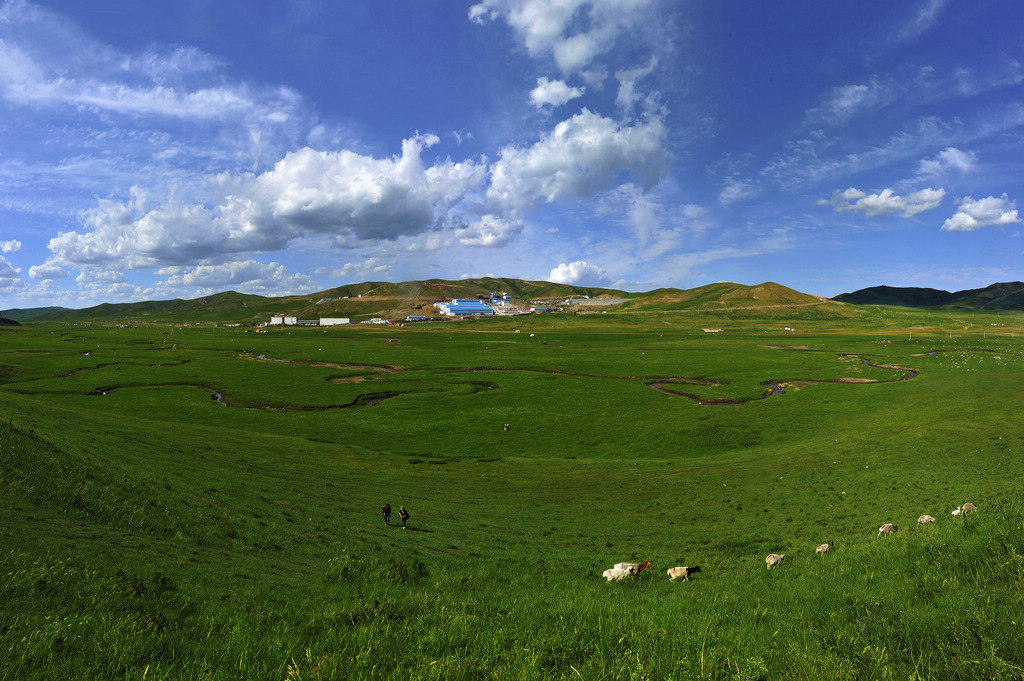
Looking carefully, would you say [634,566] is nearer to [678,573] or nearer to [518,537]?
[678,573]

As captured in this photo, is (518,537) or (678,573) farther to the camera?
(518,537)

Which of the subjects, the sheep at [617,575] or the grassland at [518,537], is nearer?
the grassland at [518,537]

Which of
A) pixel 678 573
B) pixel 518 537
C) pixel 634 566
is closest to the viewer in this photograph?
pixel 678 573

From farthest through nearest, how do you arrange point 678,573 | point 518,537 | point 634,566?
point 518,537
point 634,566
point 678,573

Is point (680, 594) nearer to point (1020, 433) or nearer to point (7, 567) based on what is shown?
point (7, 567)

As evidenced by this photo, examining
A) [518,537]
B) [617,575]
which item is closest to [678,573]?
[617,575]

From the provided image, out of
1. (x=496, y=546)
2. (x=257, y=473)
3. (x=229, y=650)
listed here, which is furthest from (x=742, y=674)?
(x=257, y=473)

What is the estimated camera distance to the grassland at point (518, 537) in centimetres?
667

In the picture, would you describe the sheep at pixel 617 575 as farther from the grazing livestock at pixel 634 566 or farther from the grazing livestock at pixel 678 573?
the grazing livestock at pixel 678 573

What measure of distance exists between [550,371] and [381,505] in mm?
70317

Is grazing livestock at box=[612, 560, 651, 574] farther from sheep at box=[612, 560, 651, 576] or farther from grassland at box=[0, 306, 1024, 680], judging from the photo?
grassland at box=[0, 306, 1024, 680]

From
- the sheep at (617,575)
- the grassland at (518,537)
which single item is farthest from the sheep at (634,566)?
the grassland at (518,537)

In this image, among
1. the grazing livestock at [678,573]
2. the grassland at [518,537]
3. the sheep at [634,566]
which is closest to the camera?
the grassland at [518,537]

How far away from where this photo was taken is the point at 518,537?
909 inches
